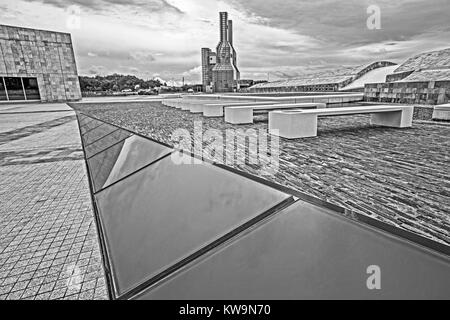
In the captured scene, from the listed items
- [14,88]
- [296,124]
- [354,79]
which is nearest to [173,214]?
[296,124]

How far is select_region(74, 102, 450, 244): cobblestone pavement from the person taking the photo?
2.74 metres

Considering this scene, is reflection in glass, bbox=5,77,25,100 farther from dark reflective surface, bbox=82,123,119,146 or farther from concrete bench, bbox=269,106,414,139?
concrete bench, bbox=269,106,414,139

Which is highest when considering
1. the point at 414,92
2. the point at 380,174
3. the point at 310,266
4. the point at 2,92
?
the point at 2,92

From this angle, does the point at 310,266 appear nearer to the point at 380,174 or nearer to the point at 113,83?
the point at 380,174

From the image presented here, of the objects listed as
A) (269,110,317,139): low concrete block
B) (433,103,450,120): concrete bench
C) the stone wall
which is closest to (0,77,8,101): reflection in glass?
(269,110,317,139): low concrete block

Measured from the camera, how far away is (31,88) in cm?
3095

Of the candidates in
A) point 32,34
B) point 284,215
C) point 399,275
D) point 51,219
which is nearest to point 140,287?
point 284,215

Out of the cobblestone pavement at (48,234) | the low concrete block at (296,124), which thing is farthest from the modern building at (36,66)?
the low concrete block at (296,124)

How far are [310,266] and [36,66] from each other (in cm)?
3719

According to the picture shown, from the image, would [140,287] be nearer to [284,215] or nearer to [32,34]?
[284,215]

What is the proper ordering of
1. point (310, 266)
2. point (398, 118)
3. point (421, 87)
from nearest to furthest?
point (310, 266) < point (398, 118) < point (421, 87)

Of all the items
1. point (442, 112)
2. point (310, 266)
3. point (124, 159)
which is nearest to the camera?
point (310, 266)

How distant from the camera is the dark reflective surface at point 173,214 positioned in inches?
66.0

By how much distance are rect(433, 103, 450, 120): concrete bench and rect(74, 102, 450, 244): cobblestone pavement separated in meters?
2.56
